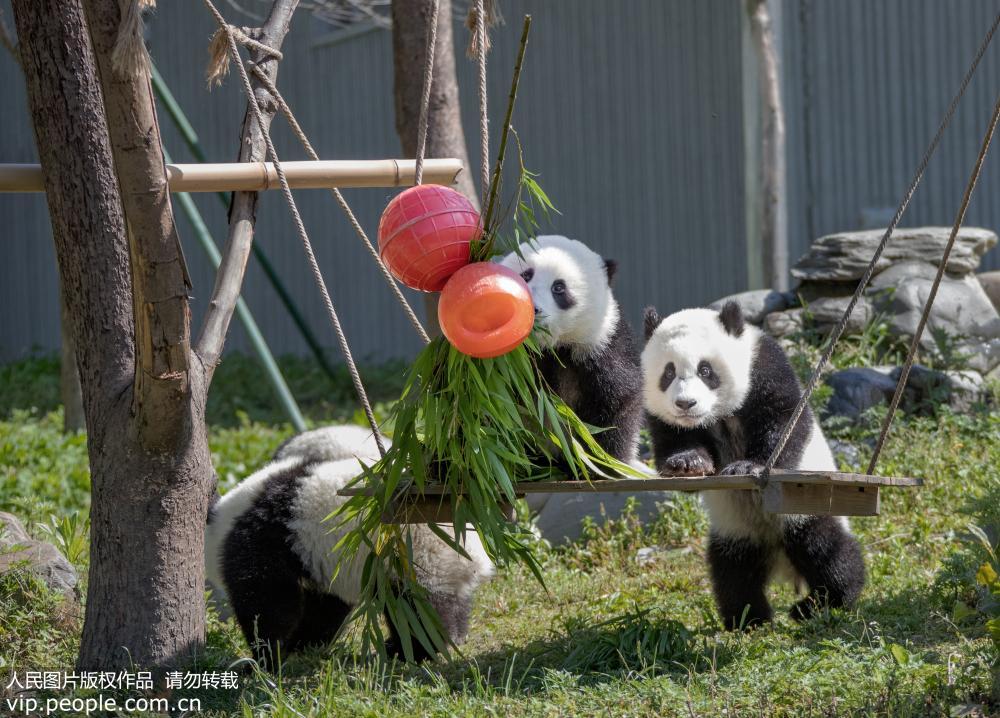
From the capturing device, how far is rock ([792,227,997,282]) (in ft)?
25.5

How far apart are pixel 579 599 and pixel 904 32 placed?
240 inches

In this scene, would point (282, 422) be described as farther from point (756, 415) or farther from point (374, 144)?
point (756, 415)

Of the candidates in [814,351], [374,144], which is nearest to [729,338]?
[814,351]

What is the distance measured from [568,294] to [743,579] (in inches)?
51.4

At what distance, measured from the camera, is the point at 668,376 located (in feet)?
13.0

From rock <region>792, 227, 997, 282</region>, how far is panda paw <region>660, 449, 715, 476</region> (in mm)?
4407

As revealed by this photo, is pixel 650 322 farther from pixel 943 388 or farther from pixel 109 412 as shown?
pixel 943 388

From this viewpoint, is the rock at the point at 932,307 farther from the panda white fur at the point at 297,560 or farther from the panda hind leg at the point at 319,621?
the panda hind leg at the point at 319,621

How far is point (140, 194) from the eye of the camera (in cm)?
318

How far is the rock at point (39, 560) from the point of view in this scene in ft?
14.4

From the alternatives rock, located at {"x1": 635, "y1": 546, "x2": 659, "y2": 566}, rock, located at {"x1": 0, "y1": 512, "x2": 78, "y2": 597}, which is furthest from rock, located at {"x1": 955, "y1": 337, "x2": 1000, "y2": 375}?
rock, located at {"x1": 0, "y1": 512, "x2": 78, "y2": 597}

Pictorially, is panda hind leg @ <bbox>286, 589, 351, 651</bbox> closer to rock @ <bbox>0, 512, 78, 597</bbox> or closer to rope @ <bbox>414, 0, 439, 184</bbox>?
rock @ <bbox>0, 512, 78, 597</bbox>

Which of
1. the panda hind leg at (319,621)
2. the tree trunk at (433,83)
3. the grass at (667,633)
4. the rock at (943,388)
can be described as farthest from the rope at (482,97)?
the rock at (943,388)

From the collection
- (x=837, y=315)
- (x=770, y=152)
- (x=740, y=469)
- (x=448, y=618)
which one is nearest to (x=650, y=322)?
(x=740, y=469)
